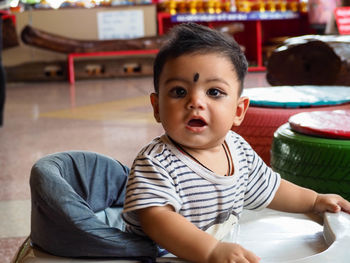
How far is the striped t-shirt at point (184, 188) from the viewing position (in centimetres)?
94

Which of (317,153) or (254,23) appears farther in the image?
(254,23)

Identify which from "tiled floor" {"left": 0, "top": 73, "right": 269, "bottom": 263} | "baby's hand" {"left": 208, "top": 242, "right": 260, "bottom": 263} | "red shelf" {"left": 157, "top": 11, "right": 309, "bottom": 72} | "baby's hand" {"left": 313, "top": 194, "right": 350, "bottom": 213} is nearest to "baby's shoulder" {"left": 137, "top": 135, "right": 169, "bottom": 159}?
"baby's hand" {"left": 208, "top": 242, "right": 260, "bottom": 263}

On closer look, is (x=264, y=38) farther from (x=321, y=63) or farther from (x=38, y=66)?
(x=321, y=63)

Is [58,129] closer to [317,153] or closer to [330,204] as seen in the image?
[317,153]

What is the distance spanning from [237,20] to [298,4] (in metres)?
0.96

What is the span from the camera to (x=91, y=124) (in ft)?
12.1

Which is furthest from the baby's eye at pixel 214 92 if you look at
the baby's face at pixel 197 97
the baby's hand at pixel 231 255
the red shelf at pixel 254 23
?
the red shelf at pixel 254 23

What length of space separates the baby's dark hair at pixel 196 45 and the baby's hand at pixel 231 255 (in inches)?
13.1

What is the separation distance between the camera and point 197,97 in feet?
3.12

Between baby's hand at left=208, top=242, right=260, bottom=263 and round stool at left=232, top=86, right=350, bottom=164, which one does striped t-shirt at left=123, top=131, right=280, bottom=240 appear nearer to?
baby's hand at left=208, top=242, right=260, bottom=263

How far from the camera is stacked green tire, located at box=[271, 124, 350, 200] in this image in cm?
136

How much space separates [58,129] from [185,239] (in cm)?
279

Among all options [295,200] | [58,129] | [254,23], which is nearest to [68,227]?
[295,200]

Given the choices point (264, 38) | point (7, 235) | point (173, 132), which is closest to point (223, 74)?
point (173, 132)
